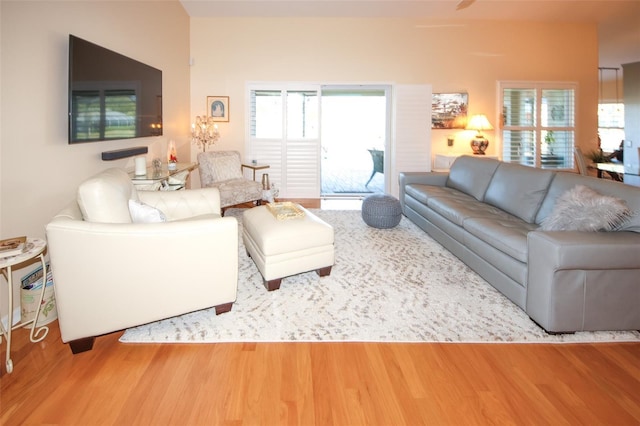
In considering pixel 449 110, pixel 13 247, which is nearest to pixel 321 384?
pixel 13 247

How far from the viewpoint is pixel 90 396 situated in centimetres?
188

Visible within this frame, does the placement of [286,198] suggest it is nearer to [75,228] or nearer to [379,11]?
[379,11]

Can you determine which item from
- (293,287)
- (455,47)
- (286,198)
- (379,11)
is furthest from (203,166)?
(455,47)

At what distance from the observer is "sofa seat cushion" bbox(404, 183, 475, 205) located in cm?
462

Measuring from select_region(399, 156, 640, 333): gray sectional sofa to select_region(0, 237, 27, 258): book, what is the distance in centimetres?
288

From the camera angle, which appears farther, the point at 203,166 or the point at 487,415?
the point at 203,166

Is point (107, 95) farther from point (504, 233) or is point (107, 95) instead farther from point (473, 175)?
point (473, 175)

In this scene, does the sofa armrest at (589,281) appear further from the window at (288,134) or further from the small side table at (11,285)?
the window at (288,134)

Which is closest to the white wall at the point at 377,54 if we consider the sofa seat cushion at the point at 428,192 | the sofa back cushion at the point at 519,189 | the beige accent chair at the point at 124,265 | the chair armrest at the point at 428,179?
the chair armrest at the point at 428,179

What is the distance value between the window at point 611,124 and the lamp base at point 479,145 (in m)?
7.39

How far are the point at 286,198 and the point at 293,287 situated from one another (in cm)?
437

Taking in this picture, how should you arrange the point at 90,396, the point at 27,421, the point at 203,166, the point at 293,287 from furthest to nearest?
the point at 203,166 → the point at 293,287 → the point at 90,396 → the point at 27,421

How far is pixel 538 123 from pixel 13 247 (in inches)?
309

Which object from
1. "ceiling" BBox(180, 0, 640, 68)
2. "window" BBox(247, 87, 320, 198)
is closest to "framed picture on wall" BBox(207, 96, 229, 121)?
"window" BBox(247, 87, 320, 198)
